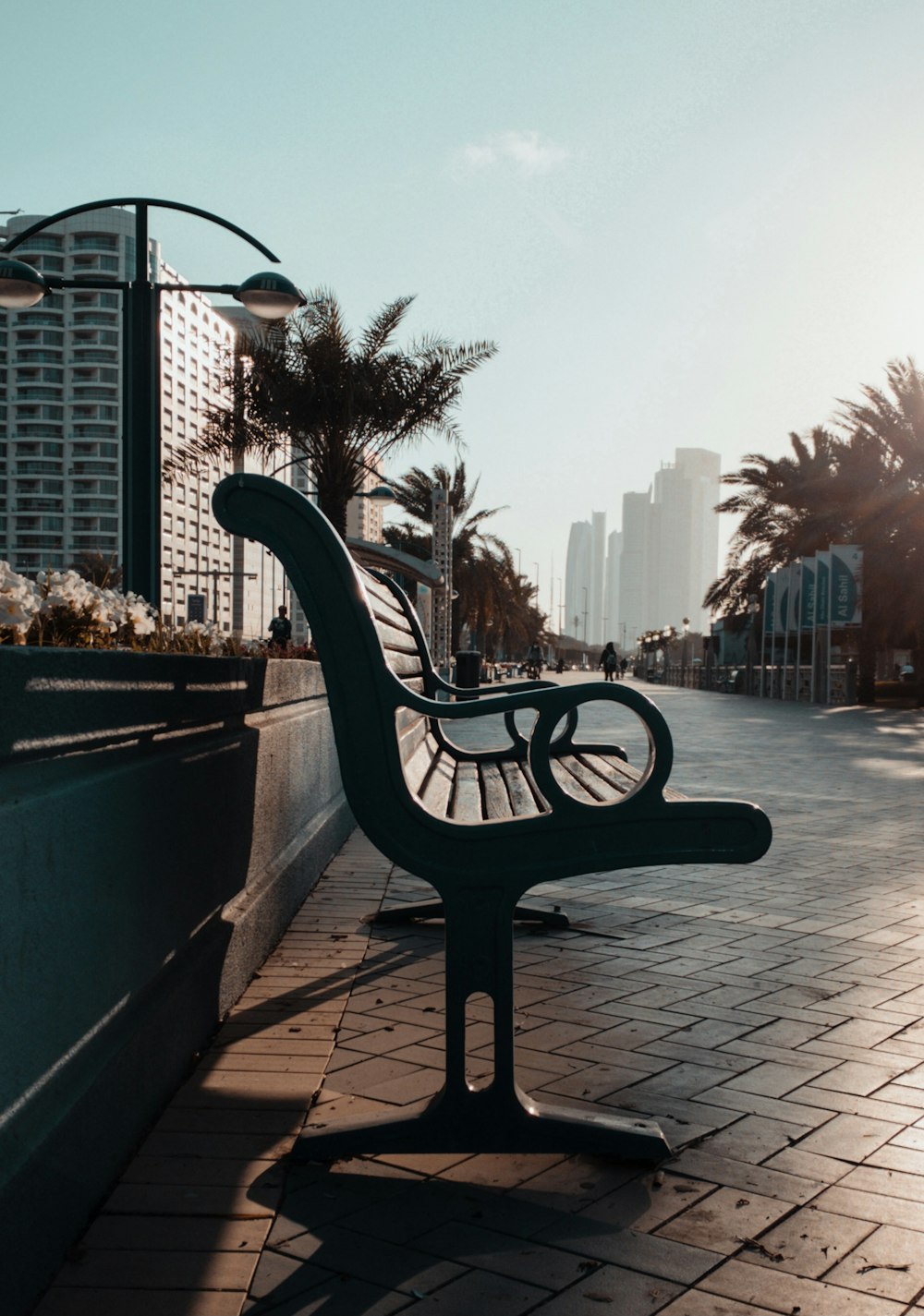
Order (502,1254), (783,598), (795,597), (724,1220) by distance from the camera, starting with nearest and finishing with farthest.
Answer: (502,1254)
(724,1220)
(795,597)
(783,598)

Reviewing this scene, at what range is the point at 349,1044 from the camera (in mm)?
3377

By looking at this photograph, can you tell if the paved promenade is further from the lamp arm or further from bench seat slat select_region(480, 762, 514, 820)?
the lamp arm

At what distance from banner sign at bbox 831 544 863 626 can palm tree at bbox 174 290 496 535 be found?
13445mm

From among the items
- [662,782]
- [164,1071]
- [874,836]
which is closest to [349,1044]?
[164,1071]

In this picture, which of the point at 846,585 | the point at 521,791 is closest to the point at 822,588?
the point at 846,585

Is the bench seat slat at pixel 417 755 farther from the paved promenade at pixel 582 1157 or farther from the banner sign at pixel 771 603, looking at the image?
the banner sign at pixel 771 603

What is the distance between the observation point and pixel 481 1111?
2.65 metres

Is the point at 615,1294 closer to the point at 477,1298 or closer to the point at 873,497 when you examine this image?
the point at 477,1298

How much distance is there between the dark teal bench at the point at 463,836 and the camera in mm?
2566

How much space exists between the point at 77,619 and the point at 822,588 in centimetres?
3112

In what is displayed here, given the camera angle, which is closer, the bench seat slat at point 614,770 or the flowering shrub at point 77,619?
the flowering shrub at point 77,619

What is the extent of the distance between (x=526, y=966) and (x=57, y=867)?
249cm

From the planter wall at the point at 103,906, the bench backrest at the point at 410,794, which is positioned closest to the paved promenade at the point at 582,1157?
the planter wall at the point at 103,906

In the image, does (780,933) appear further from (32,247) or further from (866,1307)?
(32,247)
